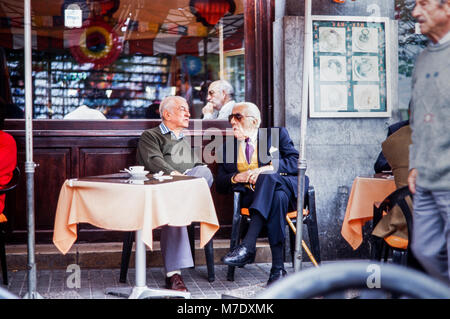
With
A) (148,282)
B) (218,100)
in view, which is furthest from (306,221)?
(218,100)

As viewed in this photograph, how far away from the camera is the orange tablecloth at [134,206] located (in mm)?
3387

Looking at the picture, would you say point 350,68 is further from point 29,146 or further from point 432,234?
point 29,146

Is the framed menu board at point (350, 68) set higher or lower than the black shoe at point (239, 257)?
higher

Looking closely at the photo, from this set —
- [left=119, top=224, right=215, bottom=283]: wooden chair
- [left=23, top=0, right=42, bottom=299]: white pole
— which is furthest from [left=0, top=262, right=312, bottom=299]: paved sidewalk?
[left=23, top=0, right=42, bottom=299]: white pole

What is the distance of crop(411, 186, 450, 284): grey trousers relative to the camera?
255 cm

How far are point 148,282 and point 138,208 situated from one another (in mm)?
1170

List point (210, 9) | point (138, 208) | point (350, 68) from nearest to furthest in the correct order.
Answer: point (138, 208), point (350, 68), point (210, 9)

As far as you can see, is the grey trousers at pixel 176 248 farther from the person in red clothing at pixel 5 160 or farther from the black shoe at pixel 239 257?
the person in red clothing at pixel 5 160

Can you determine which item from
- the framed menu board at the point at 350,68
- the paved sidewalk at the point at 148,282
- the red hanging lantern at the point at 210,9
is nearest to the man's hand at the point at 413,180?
Answer: the paved sidewalk at the point at 148,282

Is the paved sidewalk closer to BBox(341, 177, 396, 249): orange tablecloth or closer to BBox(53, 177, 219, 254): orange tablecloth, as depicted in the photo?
BBox(53, 177, 219, 254): orange tablecloth

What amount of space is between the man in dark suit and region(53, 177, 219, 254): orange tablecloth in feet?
1.30

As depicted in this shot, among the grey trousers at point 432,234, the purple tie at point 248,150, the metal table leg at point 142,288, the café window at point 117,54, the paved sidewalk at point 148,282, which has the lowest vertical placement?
the paved sidewalk at point 148,282

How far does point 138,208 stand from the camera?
340 cm

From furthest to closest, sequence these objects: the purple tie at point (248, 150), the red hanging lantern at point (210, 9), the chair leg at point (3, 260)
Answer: the red hanging lantern at point (210, 9) < the purple tie at point (248, 150) < the chair leg at point (3, 260)
